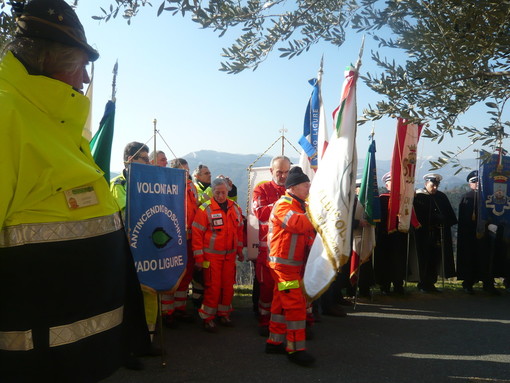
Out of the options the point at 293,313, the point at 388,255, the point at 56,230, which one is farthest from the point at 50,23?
the point at 388,255

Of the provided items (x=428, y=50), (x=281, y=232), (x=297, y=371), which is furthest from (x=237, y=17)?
(x=297, y=371)

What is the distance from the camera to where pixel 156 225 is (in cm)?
392

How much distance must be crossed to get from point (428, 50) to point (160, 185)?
2.60 meters

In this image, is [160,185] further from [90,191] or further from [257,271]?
[90,191]

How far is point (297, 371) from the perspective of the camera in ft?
12.9

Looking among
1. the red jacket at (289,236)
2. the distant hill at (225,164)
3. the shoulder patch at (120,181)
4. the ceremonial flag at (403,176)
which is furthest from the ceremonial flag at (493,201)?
the distant hill at (225,164)

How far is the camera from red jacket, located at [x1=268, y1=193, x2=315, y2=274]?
4.26 m

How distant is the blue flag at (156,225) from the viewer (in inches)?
149

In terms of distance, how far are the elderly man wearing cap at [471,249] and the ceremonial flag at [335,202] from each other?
5.02 m

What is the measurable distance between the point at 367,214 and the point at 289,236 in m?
2.62

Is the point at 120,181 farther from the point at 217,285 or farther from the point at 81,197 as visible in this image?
the point at 81,197

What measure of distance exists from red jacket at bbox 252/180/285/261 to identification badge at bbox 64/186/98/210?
13.3 ft

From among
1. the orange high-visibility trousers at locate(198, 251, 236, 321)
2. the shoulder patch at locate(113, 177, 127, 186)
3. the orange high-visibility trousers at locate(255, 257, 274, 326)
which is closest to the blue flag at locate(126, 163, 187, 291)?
the shoulder patch at locate(113, 177, 127, 186)

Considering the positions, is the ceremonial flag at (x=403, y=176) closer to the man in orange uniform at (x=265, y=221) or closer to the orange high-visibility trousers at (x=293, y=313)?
the man in orange uniform at (x=265, y=221)
